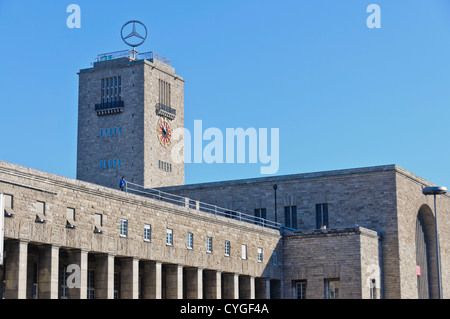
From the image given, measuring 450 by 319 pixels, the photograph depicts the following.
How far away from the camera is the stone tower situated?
9231cm

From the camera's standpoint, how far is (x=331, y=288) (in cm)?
6219

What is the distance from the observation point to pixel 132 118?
305ft

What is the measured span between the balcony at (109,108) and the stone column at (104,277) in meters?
48.6

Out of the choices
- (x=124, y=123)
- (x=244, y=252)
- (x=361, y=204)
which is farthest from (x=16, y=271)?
(x=124, y=123)

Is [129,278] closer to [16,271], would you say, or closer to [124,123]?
[16,271]

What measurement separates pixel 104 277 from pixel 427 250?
36443 mm

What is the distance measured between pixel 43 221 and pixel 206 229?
16201 millimetres

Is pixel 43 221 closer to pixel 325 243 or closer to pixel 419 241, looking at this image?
pixel 325 243

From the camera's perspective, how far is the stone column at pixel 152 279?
49.9m

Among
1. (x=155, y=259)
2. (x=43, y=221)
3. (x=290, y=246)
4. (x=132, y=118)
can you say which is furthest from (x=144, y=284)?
(x=132, y=118)

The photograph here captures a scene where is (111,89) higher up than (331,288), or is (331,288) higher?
(111,89)

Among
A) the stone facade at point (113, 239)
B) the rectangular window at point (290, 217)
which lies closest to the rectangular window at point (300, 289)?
the stone facade at point (113, 239)

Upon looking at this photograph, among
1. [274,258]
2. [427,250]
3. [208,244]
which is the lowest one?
[274,258]
